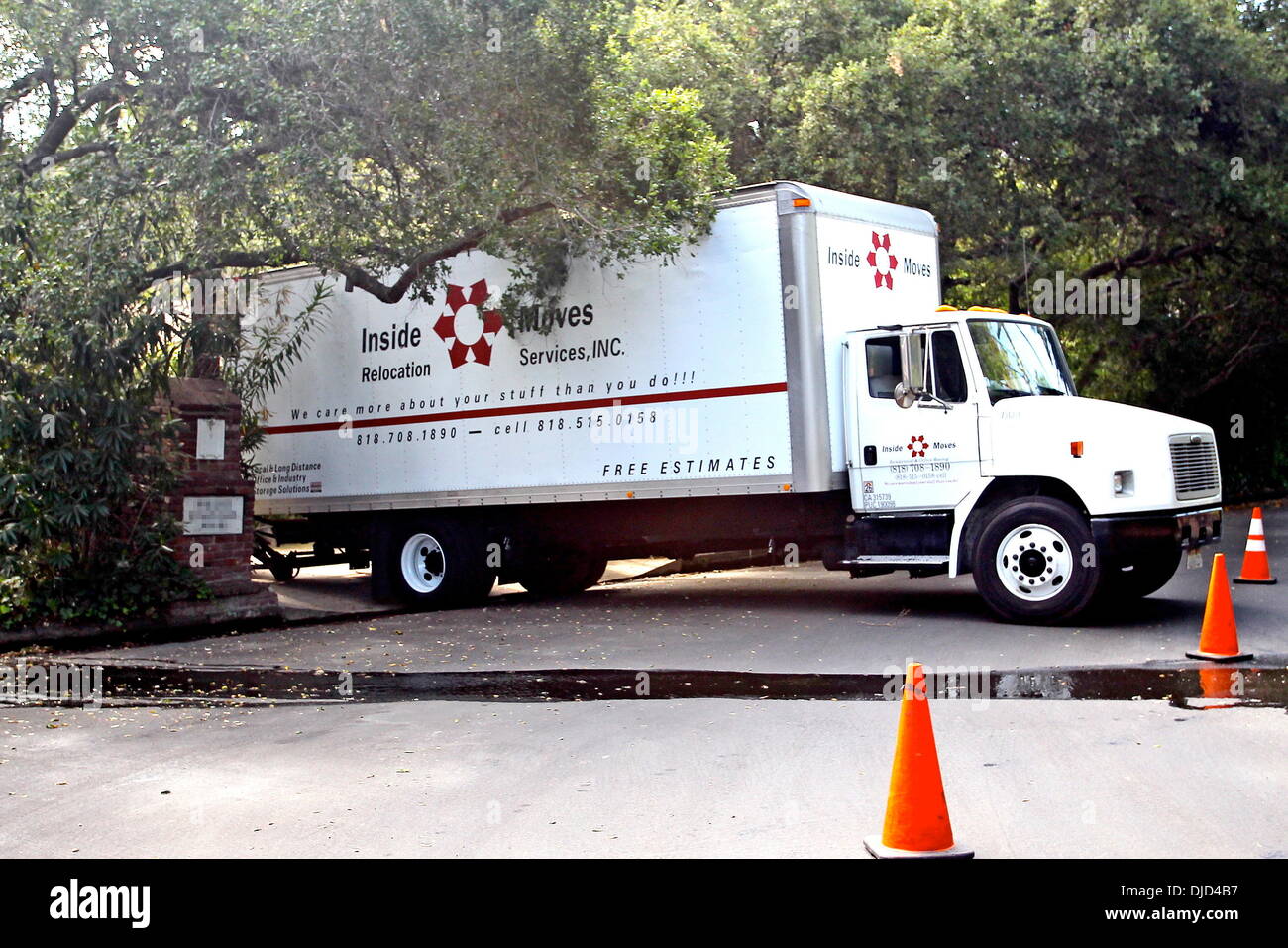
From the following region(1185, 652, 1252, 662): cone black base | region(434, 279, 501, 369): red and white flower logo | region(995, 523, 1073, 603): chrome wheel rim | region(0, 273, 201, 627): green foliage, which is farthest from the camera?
region(434, 279, 501, 369): red and white flower logo

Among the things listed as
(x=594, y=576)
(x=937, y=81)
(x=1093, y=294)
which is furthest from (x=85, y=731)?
(x=1093, y=294)

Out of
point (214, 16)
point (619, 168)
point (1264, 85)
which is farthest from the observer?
point (1264, 85)

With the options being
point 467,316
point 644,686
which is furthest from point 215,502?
point 644,686

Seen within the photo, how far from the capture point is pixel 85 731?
850 centimetres

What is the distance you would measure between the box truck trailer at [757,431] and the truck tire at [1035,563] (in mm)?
19

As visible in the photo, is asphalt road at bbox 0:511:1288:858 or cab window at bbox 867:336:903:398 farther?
cab window at bbox 867:336:903:398

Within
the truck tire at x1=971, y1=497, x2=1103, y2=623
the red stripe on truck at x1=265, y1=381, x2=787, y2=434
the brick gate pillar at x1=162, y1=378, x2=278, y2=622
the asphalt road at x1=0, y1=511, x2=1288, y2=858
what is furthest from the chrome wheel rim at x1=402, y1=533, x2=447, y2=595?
the truck tire at x1=971, y1=497, x2=1103, y2=623

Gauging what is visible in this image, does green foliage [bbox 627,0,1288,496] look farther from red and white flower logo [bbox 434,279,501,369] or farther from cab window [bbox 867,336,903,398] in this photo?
cab window [bbox 867,336,903,398]

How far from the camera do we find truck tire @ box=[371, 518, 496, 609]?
15461 mm

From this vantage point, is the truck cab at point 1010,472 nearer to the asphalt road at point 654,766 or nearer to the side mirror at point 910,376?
the side mirror at point 910,376

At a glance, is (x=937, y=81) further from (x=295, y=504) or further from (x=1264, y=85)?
(x=295, y=504)

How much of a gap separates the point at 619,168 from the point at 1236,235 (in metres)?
14.3

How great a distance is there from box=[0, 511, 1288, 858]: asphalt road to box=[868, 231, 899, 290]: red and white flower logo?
3.85 meters

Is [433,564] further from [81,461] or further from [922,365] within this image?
[922,365]
